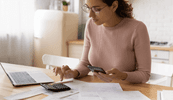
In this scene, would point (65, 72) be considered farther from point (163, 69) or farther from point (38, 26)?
point (38, 26)

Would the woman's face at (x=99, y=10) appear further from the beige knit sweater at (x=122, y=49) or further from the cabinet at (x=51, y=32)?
the cabinet at (x=51, y=32)

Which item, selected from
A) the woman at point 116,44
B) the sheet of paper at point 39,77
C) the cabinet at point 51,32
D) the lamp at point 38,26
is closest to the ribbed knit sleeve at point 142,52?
the woman at point 116,44

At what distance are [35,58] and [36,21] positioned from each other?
0.58 m

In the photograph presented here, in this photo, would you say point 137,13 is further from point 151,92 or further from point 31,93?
point 31,93

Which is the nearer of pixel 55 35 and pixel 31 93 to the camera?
pixel 31 93

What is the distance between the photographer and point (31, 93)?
0.84 m

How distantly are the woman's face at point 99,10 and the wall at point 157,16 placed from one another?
206 centimetres

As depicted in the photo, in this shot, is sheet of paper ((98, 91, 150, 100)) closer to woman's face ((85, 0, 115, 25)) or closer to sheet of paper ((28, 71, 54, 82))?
sheet of paper ((28, 71, 54, 82))

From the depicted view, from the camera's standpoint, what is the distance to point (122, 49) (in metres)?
1.18

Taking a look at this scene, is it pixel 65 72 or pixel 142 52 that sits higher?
pixel 142 52

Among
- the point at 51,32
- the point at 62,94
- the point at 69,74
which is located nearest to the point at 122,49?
the point at 69,74

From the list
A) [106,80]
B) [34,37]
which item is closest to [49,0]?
[34,37]

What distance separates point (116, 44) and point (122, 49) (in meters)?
0.06

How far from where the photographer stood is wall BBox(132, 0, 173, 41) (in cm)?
287
